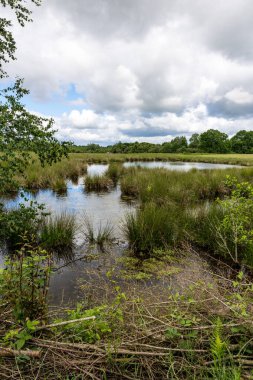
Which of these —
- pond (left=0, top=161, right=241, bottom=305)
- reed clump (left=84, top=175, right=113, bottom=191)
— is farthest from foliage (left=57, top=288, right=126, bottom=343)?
reed clump (left=84, top=175, right=113, bottom=191)

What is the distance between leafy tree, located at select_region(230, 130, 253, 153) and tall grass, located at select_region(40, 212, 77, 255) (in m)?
104

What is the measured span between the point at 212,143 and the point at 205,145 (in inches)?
106

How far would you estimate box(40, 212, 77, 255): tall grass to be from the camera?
6293mm

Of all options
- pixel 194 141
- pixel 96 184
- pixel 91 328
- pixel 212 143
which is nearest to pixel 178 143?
pixel 194 141

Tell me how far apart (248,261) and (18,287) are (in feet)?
14.5

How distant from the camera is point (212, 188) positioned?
13.8 metres

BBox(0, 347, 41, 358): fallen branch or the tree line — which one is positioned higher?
the tree line

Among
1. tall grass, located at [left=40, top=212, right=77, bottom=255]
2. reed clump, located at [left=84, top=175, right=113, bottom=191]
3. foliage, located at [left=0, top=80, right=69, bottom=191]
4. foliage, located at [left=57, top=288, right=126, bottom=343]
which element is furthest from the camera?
reed clump, located at [left=84, top=175, right=113, bottom=191]

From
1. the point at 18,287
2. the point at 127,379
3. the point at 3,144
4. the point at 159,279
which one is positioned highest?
the point at 3,144

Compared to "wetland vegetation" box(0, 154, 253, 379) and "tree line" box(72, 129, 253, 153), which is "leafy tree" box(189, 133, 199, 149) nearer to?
"tree line" box(72, 129, 253, 153)

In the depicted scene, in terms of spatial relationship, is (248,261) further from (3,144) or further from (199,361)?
(3,144)

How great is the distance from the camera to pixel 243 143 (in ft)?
333

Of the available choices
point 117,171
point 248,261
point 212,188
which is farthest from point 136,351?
point 117,171

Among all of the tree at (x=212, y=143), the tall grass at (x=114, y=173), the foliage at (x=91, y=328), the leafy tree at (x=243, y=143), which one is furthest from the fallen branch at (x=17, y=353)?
the leafy tree at (x=243, y=143)
